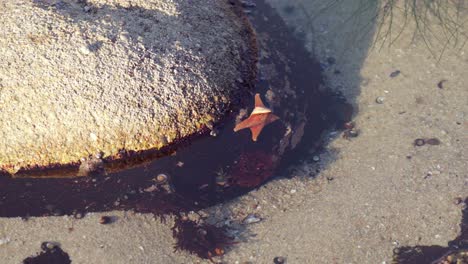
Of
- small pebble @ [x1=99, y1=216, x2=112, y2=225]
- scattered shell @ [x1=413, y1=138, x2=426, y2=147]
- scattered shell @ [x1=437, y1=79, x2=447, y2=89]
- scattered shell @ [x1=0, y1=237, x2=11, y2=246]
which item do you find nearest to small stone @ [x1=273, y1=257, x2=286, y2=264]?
small pebble @ [x1=99, y1=216, x2=112, y2=225]

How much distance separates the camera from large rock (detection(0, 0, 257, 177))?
3873mm

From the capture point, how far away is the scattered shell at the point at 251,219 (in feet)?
13.0

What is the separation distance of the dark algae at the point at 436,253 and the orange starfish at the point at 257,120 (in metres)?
1.60

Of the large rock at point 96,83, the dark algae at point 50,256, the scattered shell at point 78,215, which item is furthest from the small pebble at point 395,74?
the dark algae at point 50,256

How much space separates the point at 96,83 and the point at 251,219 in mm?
1761

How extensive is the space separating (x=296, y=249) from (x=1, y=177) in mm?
2601

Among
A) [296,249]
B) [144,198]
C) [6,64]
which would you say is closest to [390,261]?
[296,249]

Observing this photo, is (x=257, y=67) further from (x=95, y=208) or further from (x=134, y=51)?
(x=95, y=208)

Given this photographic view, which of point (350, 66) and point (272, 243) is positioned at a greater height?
point (350, 66)

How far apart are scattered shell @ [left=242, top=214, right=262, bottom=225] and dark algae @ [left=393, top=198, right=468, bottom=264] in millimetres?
1160

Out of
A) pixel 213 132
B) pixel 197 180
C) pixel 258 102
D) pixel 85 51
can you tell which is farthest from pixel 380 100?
pixel 85 51

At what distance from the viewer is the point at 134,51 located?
13.2 feet

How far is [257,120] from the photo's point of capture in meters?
4.38

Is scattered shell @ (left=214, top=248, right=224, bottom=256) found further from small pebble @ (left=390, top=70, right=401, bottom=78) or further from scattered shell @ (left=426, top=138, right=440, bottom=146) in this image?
small pebble @ (left=390, top=70, right=401, bottom=78)
